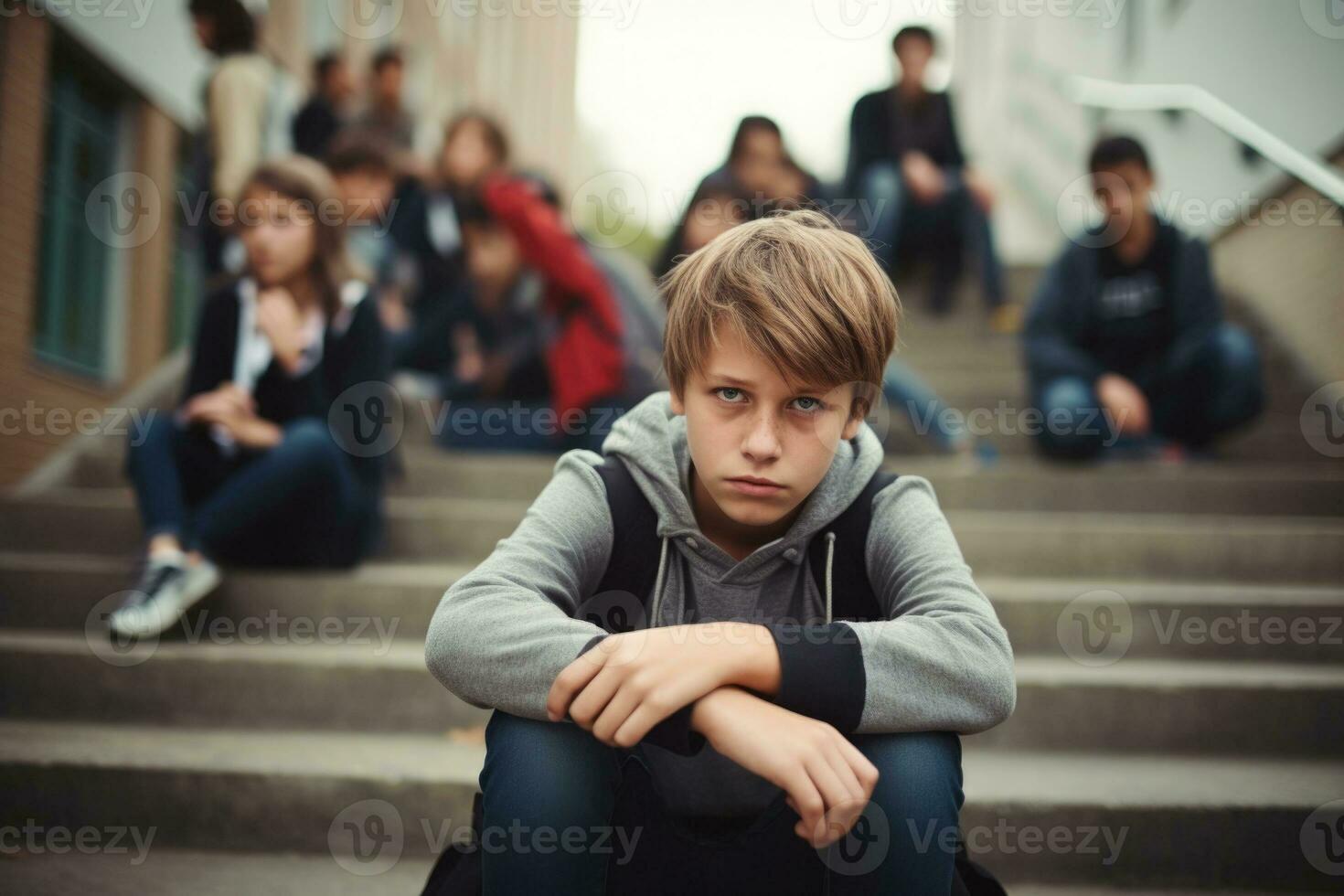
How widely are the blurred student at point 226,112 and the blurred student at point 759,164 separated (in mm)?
1989

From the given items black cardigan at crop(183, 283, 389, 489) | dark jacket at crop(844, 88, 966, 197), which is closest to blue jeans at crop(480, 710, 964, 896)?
black cardigan at crop(183, 283, 389, 489)

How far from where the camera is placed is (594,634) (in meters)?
1.17

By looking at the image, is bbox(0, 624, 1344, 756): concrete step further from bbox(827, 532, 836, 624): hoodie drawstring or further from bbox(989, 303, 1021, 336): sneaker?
bbox(989, 303, 1021, 336): sneaker

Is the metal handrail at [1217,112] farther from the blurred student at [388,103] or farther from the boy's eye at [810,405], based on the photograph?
the blurred student at [388,103]

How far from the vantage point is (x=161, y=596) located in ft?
7.56

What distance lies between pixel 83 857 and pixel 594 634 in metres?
1.36

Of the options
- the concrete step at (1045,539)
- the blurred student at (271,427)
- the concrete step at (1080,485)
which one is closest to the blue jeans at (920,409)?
the concrete step at (1080,485)

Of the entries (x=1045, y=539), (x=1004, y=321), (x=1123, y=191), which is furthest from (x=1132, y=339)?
(x=1004, y=321)

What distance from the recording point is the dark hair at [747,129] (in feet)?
13.0

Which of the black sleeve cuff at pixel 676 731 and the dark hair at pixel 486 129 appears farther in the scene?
the dark hair at pixel 486 129

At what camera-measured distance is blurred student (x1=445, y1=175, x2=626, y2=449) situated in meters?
3.28

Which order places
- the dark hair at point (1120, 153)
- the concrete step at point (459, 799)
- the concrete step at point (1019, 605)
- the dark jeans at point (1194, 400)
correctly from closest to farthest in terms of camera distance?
the concrete step at point (459, 799)
the concrete step at point (1019, 605)
the dark jeans at point (1194, 400)
the dark hair at point (1120, 153)

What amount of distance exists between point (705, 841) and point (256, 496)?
5.54 feet

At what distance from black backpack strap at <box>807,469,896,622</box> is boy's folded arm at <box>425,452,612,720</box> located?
Result: 0.31m
